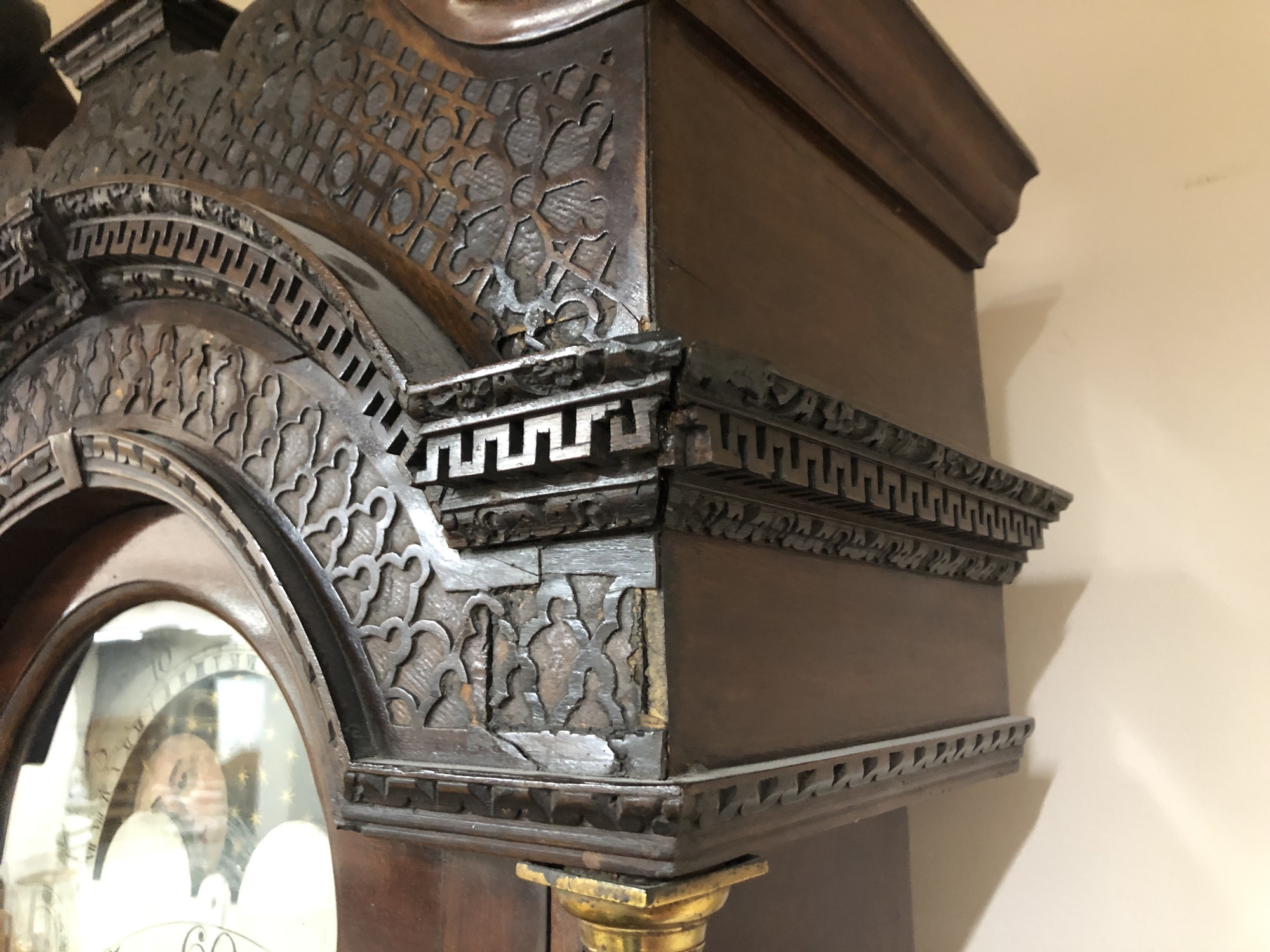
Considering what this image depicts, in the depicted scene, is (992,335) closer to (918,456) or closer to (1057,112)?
(1057,112)

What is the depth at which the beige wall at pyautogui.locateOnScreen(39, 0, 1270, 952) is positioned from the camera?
2.69 feet

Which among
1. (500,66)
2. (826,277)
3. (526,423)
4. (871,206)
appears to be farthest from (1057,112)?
(526,423)

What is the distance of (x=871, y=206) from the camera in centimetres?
66

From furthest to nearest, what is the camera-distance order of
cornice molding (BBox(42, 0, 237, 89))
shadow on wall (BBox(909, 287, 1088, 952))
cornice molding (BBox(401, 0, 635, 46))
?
shadow on wall (BBox(909, 287, 1088, 952)), cornice molding (BBox(42, 0, 237, 89)), cornice molding (BBox(401, 0, 635, 46))

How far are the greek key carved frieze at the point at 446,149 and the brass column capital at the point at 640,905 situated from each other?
244 mm

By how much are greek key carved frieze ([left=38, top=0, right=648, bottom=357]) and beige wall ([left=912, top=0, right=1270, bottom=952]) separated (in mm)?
680

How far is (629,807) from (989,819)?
0.70 metres

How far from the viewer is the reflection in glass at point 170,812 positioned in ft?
2.08

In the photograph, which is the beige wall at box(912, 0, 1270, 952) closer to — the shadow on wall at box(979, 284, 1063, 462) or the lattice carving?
the shadow on wall at box(979, 284, 1063, 462)

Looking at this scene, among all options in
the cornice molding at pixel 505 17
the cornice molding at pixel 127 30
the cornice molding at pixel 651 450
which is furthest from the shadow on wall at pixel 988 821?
the cornice molding at pixel 127 30

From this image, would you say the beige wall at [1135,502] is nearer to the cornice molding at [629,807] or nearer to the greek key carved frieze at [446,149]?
the cornice molding at [629,807]

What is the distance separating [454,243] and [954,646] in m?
0.46

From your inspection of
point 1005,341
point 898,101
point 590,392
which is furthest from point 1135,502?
point 590,392

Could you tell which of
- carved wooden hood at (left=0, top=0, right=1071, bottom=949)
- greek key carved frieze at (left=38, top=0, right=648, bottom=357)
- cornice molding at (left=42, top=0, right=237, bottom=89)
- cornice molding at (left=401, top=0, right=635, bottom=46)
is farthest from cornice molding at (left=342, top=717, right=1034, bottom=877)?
cornice molding at (left=42, top=0, right=237, bottom=89)
